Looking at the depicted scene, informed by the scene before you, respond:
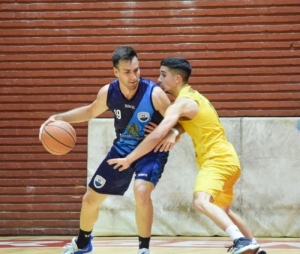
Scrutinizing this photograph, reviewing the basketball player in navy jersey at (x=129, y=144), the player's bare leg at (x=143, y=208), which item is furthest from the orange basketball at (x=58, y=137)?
the player's bare leg at (x=143, y=208)

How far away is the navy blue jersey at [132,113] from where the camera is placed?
24.1 ft

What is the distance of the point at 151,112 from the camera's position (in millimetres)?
7340

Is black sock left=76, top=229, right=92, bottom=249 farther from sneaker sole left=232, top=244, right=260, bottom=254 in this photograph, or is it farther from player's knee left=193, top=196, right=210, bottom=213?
sneaker sole left=232, top=244, right=260, bottom=254

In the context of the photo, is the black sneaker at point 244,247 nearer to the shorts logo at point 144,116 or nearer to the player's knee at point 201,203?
the player's knee at point 201,203

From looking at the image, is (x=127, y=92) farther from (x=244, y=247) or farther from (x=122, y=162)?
(x=244, y=247)

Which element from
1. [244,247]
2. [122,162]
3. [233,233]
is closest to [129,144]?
[122,162]

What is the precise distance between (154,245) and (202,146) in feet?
8.68

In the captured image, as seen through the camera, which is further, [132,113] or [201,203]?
[132,113]

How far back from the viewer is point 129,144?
7434mm

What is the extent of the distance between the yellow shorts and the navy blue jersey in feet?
2.84

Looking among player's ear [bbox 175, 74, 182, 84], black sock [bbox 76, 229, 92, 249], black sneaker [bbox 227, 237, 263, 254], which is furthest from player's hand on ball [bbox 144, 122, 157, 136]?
black sneaker [bbox 227, 237, 263, 254]

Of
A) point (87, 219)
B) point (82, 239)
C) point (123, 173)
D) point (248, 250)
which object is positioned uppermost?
point (123, 173)

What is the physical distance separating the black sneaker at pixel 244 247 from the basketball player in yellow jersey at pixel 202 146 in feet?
0.58

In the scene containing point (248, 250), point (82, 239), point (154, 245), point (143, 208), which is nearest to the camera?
point (248, 250)
